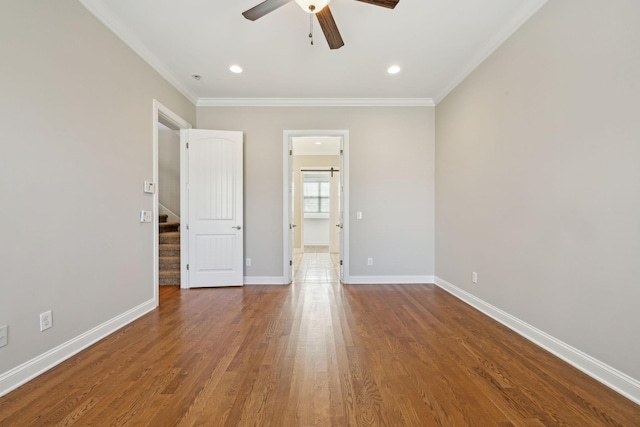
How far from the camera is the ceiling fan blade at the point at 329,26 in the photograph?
6.27 ft

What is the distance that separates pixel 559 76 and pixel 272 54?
2558 mm

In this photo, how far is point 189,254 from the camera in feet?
12.2

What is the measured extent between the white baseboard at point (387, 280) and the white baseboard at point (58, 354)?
8.98 feet

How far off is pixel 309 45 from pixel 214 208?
94.9 inches

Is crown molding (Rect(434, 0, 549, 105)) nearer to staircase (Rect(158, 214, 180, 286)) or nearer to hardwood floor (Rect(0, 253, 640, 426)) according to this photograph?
hardwood floor (Rect(0, 253, 640, 426))

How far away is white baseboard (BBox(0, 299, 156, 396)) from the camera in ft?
5.09

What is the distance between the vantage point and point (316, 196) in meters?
9.08

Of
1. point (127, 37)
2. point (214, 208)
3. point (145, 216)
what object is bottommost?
point (145, 216)

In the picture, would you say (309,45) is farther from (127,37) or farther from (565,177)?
(565,177)

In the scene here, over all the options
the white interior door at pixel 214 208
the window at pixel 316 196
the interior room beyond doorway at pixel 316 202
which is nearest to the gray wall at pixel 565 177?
the interior room beyond doorway at pixel 316 202

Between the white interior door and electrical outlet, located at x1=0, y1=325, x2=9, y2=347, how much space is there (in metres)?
2.17

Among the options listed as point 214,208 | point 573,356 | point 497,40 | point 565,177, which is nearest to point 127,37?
point 214,208

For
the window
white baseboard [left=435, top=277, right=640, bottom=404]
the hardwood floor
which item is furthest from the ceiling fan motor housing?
the window

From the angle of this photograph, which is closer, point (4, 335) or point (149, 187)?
point (4, 335)
